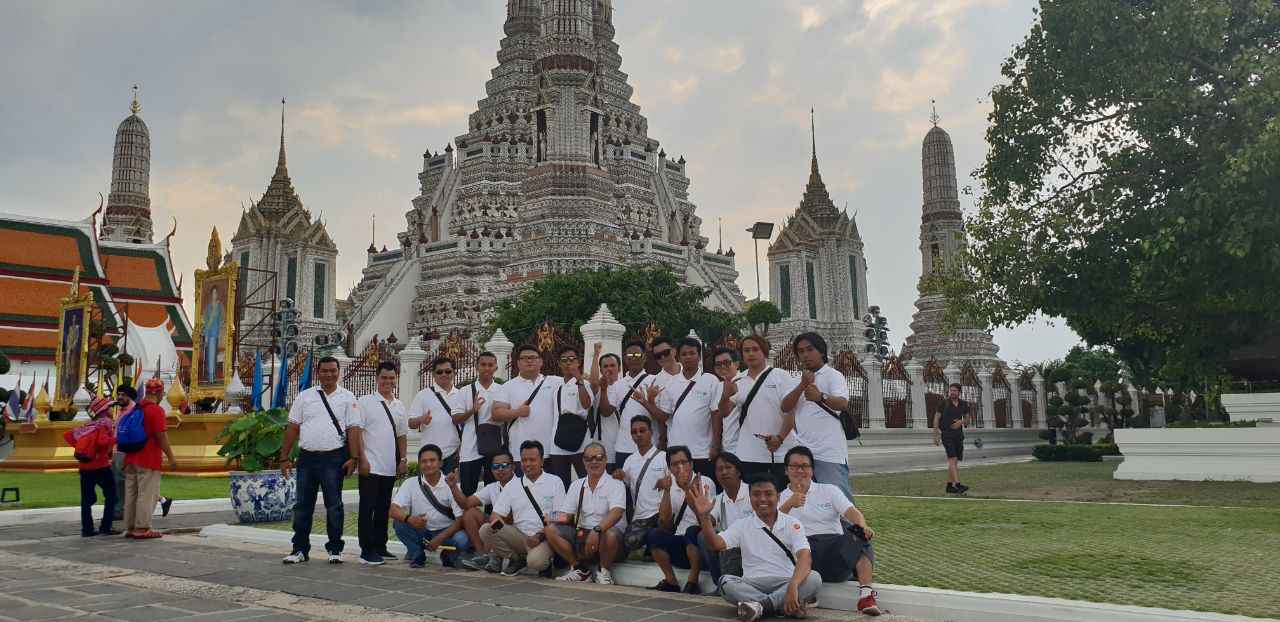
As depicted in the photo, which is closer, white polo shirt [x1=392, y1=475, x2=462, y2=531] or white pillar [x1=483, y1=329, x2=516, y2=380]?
white polo shirt [x1=392, y1=475, x2=462, y2=531]

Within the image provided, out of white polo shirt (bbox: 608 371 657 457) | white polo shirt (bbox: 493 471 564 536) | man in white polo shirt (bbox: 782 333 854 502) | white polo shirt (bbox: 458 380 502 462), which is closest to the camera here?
man in white polo shirt (bbox: 782 333 854 502)

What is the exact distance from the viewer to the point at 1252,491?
1109cm

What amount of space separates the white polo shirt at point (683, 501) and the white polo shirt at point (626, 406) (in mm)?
829

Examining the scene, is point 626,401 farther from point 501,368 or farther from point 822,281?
point 822,281

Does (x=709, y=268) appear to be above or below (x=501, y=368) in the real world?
above

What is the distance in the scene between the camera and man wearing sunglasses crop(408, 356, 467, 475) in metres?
7.41

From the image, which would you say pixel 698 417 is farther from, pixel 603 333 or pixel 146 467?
pixel 603 333

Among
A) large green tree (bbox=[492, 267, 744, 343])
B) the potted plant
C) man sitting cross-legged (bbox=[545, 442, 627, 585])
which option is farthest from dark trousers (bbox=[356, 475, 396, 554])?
large green tree (bbox=[492, 267, 744, 343])

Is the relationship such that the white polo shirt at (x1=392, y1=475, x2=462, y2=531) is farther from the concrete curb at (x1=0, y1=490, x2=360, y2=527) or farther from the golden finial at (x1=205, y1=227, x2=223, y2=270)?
the golden finial at (x1=205, y1=227, x2=223, y2=270)

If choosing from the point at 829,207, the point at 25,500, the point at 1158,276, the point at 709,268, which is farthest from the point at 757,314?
the point at 25,500

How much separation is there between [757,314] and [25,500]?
112ft

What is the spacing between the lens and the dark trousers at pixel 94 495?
8.90 m

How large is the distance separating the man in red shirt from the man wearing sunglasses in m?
2.88

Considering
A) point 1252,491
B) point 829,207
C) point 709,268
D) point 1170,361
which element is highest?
point 829,207
